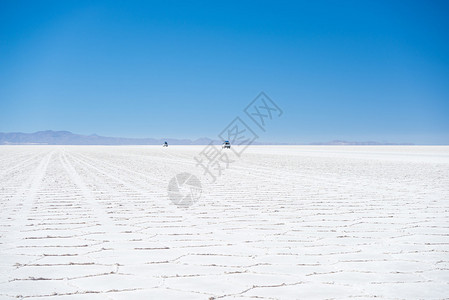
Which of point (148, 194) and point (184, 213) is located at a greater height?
point (148, 194)

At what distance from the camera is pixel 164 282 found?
246cm

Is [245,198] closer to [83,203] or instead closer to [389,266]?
[83,203]

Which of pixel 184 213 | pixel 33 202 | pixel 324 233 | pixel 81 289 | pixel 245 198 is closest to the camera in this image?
pixel 81 289

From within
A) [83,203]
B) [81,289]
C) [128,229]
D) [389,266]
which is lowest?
[389,266]

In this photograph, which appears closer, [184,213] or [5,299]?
[5,299]

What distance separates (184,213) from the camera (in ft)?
16.4

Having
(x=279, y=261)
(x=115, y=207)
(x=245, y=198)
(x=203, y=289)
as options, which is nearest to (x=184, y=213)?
(x=115, y=207)

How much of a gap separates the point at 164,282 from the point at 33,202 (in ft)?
13.6

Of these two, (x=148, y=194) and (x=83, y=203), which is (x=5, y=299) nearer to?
(x=83, y=203)

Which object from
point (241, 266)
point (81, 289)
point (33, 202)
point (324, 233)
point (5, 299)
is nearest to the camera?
point (5, 299)

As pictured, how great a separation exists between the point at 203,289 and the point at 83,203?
394 centimetres

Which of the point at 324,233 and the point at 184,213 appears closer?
the point at 324,233

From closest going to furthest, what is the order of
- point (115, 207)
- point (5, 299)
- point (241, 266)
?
point (5, 299), point (241, 266), point (115, 207)

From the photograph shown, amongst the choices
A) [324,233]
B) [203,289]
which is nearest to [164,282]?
[203,289]
